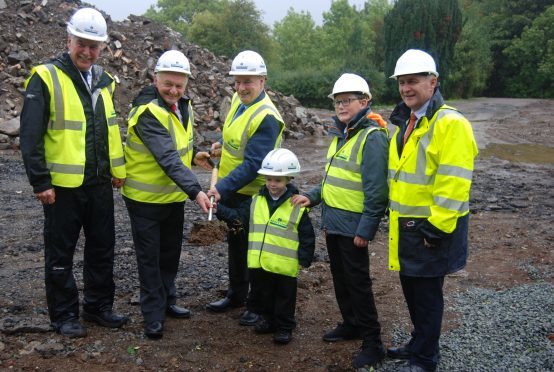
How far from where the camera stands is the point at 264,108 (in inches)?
197

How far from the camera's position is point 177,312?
17.4 ft

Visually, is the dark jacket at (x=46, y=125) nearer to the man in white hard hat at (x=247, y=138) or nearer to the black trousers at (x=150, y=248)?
the black trousers at (x=150, y=248)

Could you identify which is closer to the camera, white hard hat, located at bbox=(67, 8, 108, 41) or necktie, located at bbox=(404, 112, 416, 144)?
necktie, located at bbox=(404, 112, 416, 144)

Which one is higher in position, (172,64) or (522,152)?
(172,64)

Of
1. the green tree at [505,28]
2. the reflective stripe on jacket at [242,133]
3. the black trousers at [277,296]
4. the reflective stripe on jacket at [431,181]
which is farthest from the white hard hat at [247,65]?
the green tree at [505,28]

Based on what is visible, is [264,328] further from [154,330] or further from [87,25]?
[87,25]

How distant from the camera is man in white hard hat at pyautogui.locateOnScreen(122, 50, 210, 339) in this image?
4691 mm

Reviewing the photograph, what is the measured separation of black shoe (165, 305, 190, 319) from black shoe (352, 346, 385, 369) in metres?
1.68

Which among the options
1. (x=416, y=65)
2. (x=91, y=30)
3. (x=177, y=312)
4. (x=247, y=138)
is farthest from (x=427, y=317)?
(x=91, y=30)

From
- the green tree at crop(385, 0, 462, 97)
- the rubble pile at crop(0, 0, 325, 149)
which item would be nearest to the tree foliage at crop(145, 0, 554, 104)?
the green tree at crop(385, 0, 462, 97)

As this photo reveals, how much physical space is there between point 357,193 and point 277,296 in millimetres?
1182

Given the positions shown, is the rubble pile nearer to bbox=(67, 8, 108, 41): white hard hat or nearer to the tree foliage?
bbox=(67, 8, 108, 41): white hard hat

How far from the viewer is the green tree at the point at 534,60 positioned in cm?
4928

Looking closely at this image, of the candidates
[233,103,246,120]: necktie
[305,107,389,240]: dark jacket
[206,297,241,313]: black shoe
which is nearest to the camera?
[305,107,389,240]: dark jacket
